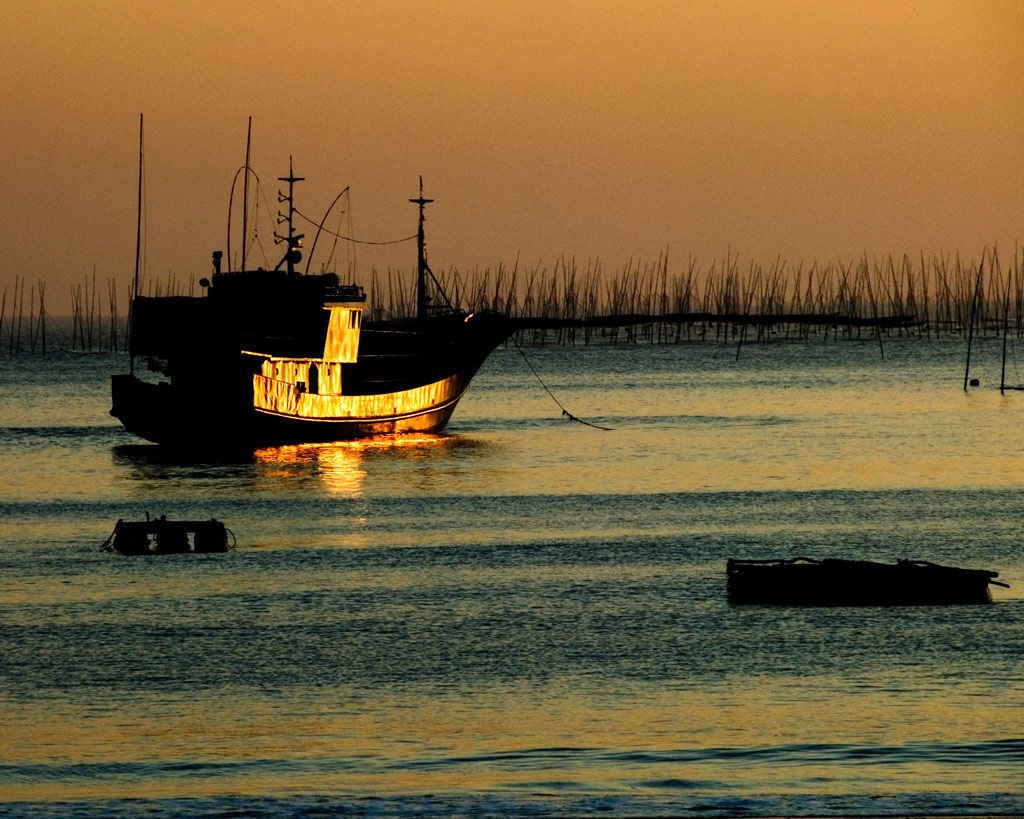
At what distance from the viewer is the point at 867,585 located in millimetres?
29078

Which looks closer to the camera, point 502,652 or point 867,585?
→ point 502,652

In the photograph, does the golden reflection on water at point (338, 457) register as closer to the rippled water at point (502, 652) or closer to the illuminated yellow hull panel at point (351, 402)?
the rippled water at point (502, 652)

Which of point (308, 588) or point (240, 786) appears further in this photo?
point (308, 588)

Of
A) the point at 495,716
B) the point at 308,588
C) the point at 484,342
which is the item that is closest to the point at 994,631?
the point at 495,716

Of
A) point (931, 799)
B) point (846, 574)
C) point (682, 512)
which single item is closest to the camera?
point (931, 799)

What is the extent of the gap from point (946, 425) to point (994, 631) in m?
61.4

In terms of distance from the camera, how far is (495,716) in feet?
70.1

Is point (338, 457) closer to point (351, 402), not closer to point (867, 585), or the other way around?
point (351, 402)

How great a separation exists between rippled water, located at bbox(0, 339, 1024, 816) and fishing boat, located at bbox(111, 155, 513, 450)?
431cm

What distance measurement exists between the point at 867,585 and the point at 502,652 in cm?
720

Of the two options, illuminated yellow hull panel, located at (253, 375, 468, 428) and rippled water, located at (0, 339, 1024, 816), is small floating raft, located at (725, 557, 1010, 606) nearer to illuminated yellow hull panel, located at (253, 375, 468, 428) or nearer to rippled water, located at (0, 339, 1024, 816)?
rippled water, located at (0, 339, 1024, 816)

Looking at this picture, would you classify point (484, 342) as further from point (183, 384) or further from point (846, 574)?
point (846, 574)

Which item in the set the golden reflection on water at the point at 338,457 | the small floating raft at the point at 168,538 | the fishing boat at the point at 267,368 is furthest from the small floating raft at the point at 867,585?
the fishing boat at the point at 267,368

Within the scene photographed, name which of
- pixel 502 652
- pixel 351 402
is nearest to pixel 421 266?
pixel 351 402
